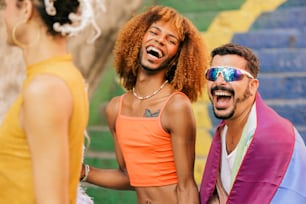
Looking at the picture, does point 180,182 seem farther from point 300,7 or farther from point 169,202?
point 300,7

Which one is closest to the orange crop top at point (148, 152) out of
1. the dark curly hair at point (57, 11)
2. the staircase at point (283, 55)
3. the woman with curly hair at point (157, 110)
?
the woman with curly hair at point (157, 110)

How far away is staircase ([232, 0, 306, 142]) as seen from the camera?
579 centimetres

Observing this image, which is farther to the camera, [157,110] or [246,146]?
[157,110]

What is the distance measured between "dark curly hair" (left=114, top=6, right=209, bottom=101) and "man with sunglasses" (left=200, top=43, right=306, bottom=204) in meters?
0.29

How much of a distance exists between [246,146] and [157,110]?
57cm

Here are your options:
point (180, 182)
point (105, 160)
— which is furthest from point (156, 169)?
point (105, 160)

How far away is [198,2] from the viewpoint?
6.87m

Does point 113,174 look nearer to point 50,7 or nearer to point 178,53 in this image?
point 178,53

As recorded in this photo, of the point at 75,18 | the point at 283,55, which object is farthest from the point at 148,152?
the point at 283,55

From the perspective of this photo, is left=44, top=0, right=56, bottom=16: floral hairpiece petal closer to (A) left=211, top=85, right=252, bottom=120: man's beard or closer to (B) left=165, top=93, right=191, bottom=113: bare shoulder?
(A) left=211, top=85, right=252, bottom=120: man's beard

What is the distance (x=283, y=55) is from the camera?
6086 millimetres

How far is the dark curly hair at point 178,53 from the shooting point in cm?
386

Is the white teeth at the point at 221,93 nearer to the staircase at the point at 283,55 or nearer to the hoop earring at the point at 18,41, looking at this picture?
the hoop earring at the point at 18,41

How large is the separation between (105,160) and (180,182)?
7.85 feet
